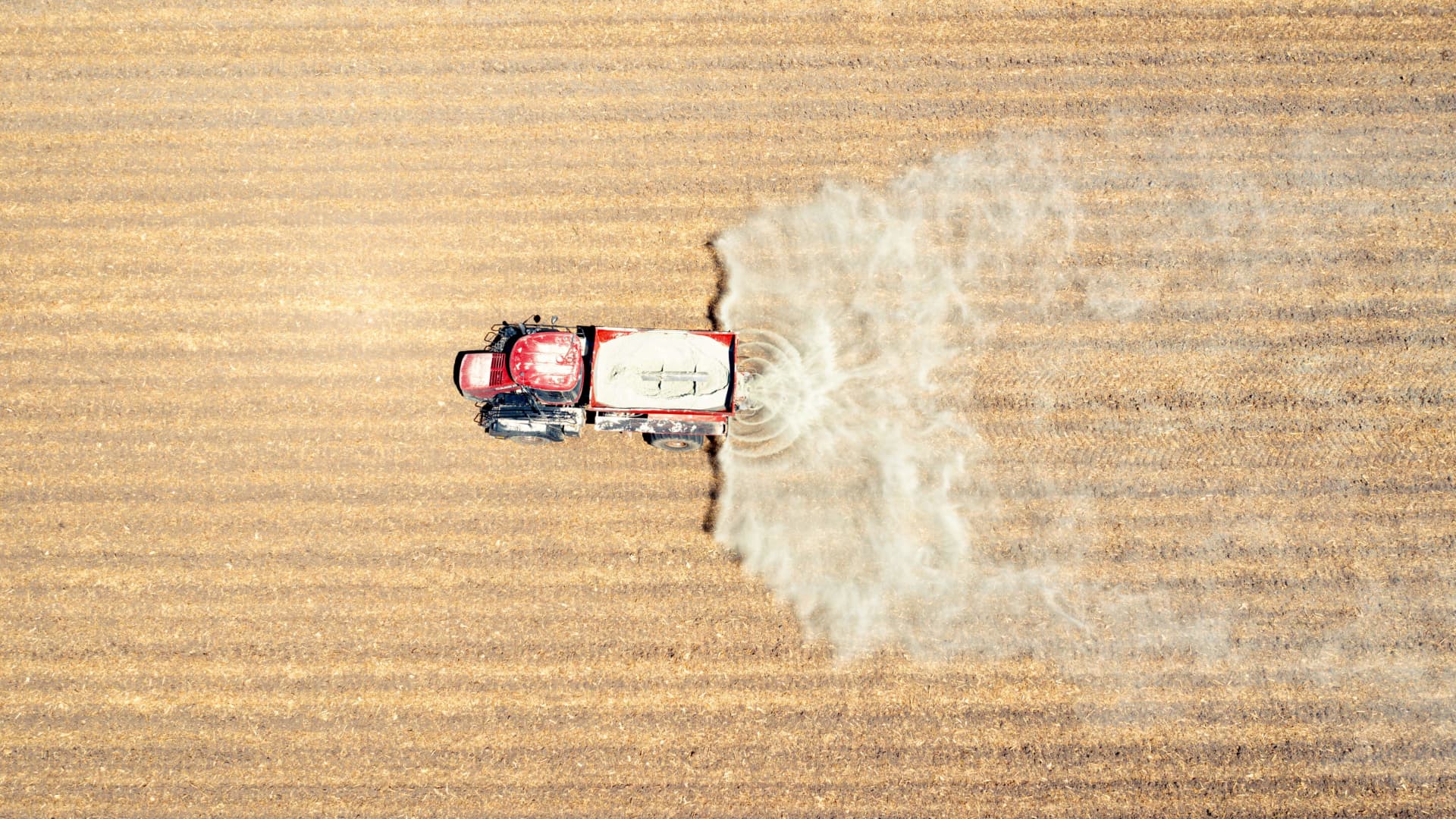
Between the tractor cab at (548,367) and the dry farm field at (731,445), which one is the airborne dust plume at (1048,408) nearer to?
the dry farm field at (731,445)

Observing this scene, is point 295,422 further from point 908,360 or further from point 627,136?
point 908,360

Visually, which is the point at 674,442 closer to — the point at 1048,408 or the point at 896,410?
the point at 896,410

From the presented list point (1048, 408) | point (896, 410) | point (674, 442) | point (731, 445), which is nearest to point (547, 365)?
point (674, 442)

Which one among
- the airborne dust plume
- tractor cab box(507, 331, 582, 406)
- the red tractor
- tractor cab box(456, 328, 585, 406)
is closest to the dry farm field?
the airborne dust plume

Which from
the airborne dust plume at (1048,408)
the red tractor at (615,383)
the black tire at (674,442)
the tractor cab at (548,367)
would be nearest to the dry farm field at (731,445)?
the airborne dust plume at (1048,408)

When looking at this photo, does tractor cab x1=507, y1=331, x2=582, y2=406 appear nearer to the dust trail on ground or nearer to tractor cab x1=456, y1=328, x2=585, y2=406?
tractor cab x1=456, y1=328, x2=585, y2=406

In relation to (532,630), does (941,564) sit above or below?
above

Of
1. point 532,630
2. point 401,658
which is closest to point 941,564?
point 532,630
